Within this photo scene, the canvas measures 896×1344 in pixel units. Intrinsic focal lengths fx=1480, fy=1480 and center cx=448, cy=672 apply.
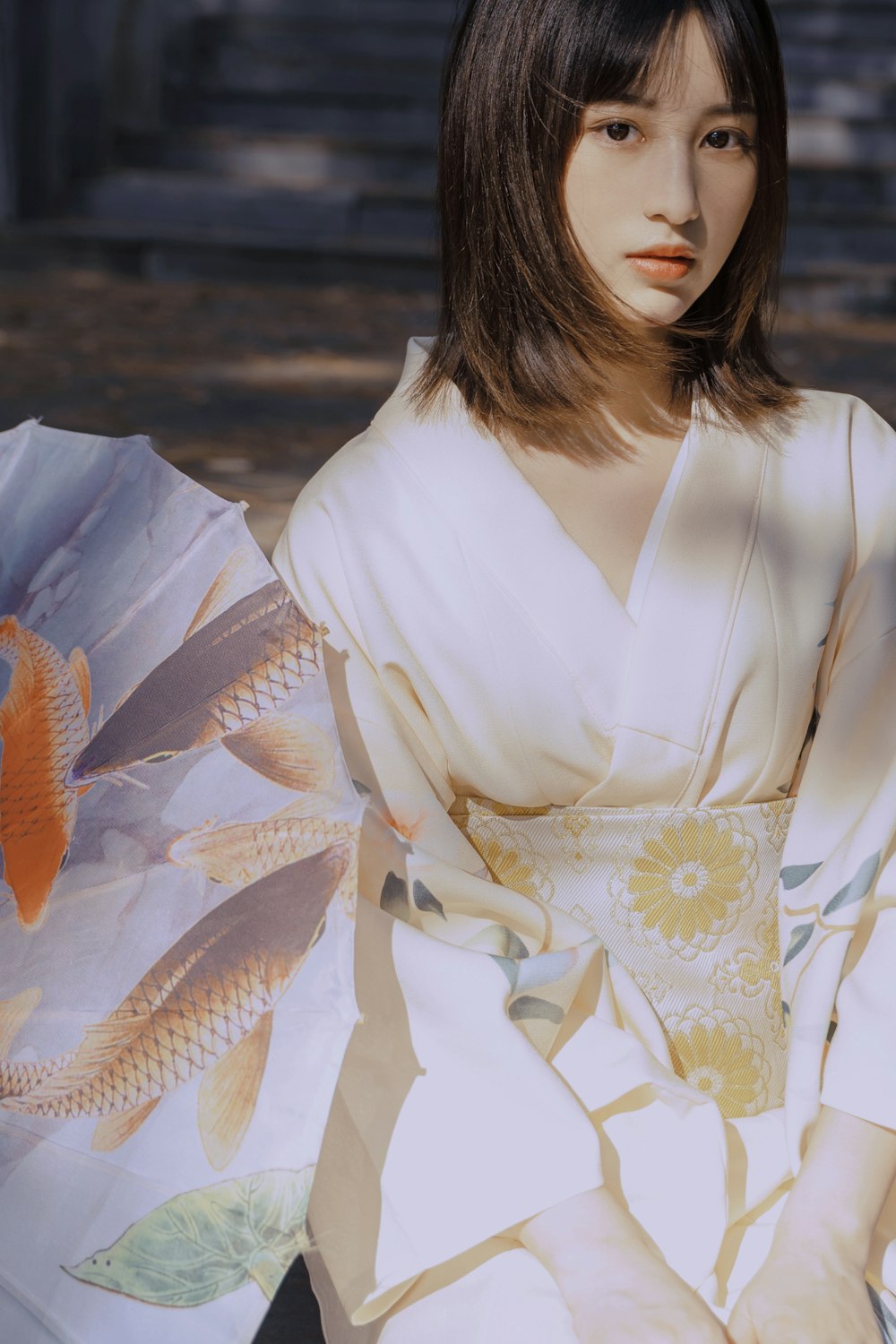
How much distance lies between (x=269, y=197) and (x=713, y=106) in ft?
26.1

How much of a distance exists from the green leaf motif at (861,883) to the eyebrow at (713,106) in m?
0.64

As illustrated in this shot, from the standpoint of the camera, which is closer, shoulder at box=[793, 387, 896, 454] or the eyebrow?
the eyebrow

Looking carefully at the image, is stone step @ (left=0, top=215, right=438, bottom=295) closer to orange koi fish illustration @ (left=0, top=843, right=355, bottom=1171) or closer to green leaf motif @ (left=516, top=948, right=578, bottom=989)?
green leaf motif @ (left=516, top=948, right=578, bottom=989)

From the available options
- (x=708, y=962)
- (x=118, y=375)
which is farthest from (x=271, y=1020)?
(x=118, y=375)

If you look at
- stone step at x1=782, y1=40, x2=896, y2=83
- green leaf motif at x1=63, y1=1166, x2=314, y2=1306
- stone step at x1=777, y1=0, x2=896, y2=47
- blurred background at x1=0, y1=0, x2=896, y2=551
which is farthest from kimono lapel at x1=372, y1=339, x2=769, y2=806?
stone step at x1=777, y1=0, x2=896, y2=47

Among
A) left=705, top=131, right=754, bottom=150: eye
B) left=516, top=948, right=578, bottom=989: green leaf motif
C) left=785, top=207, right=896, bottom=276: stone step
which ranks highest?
left=705, top=131, right=754, bottom=150: eye

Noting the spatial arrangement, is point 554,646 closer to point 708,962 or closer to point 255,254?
point 708,962

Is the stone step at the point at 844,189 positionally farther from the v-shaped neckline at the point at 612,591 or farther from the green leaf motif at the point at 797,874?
the green leaf motif at the point at 797,874

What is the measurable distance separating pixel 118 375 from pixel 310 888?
5.71m

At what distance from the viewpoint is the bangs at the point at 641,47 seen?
48.2 inches

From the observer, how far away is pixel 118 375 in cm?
640

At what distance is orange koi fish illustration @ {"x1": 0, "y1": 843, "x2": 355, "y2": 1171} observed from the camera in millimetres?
997

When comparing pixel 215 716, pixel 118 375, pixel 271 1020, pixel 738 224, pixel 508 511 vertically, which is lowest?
pixel 118 375

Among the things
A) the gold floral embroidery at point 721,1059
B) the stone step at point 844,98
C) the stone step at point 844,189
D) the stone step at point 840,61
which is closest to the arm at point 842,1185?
the gold floral embroidery at point 721,1059
